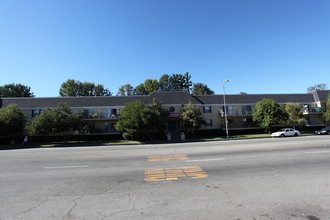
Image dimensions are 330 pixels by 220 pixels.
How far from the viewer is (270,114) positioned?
94.0 feet

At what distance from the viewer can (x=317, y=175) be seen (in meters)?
5.86

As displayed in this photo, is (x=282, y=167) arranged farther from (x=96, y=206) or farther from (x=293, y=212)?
(x=96, y=206)

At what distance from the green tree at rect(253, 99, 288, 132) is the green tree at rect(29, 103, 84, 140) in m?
32.3

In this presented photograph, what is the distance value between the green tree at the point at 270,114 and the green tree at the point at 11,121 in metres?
41.0

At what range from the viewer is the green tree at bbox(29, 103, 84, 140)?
78.3 feet

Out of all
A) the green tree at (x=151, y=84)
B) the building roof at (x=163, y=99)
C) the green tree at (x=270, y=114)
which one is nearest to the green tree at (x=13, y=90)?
the building roof at (x=163, y=99)

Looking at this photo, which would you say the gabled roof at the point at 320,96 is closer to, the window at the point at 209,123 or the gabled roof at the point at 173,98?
the window at the point at 209,123

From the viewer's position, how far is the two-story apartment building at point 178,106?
100ft

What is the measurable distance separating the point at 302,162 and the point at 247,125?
89.5 feet

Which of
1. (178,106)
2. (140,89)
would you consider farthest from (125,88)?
(178,106)

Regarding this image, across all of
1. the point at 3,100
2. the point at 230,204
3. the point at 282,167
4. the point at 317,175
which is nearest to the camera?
the point at 230,204

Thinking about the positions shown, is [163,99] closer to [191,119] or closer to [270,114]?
[191,119]

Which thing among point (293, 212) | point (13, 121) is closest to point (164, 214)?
point (293, 212)

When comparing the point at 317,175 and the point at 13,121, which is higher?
the point at 13,121
